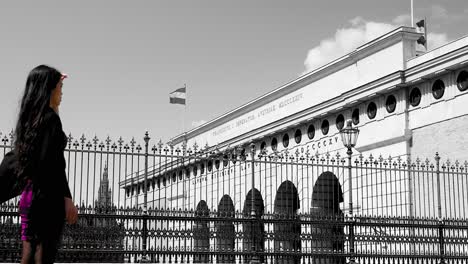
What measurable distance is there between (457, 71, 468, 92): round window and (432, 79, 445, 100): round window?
86 cm

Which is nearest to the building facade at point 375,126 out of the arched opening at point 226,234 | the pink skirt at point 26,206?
the arched opening at point 226,234

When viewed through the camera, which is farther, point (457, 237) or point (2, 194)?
point (457, 237)

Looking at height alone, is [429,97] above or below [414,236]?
above

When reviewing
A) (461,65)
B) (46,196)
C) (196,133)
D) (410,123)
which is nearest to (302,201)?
(410,123)

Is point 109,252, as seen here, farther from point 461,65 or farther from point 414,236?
point 461,65

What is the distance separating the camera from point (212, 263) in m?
18.2

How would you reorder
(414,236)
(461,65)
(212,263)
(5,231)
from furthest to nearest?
1. (461,65)
2. (414,236)
3. (212,263)
4. (5,231)

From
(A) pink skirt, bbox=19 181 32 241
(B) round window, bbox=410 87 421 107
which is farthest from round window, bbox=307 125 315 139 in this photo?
(A) pink skirt, bbox=19 181 32 241

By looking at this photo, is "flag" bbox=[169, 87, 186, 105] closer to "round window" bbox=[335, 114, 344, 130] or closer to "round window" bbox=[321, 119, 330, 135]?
"round window" bbox=[321, 119, 330, 135]

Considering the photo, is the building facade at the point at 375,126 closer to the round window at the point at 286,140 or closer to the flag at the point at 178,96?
the round window at the point at 286,140

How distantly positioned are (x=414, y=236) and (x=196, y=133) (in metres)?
33.3

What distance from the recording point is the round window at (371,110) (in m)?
30.5

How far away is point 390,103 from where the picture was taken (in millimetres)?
29750

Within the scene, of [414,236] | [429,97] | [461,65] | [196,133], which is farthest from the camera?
[196,133]
